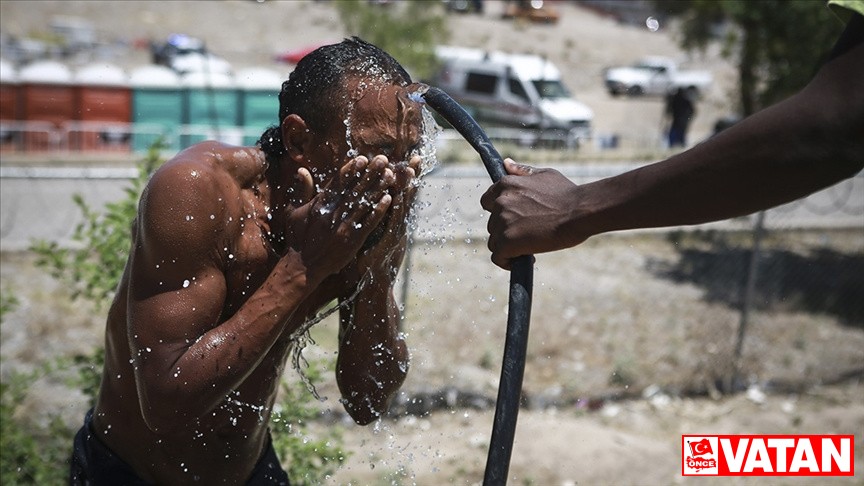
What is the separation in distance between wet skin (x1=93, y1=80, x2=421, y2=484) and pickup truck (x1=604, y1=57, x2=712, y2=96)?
23804 millimetres

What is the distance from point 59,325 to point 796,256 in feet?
22.8

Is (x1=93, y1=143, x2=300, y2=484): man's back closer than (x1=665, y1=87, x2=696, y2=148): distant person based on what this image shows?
Yes

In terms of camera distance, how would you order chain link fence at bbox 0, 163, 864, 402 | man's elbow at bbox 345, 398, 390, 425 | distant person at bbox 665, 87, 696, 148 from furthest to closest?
distant person at bbox 665, 87, 696, 148 < chain link fence at bbox 0, 163, 864, 402 < man's elbow at bbox 345, 398, 390, 425

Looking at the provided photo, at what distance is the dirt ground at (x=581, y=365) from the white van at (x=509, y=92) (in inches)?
86.1

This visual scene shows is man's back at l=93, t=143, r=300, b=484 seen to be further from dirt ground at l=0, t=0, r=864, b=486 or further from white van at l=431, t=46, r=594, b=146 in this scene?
white van at l=431, t=46, r=594, b=146

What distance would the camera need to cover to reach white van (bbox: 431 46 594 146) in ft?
39.3

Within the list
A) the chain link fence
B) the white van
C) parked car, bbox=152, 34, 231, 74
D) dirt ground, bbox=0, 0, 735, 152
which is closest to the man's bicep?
the chain link fence

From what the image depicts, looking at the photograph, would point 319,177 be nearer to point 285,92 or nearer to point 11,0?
point 285,92

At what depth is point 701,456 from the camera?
14.4 feet

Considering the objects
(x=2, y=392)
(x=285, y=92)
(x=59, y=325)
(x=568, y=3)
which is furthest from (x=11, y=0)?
(x=285, y=92)

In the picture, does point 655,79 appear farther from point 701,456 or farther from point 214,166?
point 214,166

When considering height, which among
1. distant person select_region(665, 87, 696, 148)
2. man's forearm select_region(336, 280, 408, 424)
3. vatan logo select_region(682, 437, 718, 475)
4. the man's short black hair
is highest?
the man's short black hair

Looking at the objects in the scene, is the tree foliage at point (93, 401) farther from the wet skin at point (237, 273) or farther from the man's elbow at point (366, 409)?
the wet skin at point (237, 273)

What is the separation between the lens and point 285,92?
2395mm
